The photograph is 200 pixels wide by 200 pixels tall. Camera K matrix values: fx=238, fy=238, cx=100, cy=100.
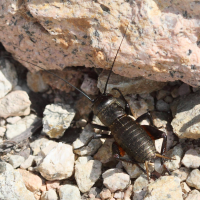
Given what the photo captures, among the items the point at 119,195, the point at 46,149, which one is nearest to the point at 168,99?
the point at 119,195

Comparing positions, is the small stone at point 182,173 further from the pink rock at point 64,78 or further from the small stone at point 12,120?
the small stone at point 12,120

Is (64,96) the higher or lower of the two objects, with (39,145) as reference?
higher

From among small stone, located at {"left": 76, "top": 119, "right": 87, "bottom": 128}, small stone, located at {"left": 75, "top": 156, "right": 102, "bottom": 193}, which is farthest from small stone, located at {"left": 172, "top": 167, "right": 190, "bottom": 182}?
small stone, located at {"left": 76, "top": 119, "right": 87, "bottom": 128}

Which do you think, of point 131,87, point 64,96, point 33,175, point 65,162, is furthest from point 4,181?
point 131,87

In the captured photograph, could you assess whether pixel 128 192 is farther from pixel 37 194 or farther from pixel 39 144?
pixel 39 144

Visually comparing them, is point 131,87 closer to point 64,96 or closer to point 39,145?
point 64,96

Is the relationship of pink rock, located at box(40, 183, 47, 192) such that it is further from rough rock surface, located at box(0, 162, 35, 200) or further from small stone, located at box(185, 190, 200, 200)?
small stone, located at box(185, 190, 200, 200)
